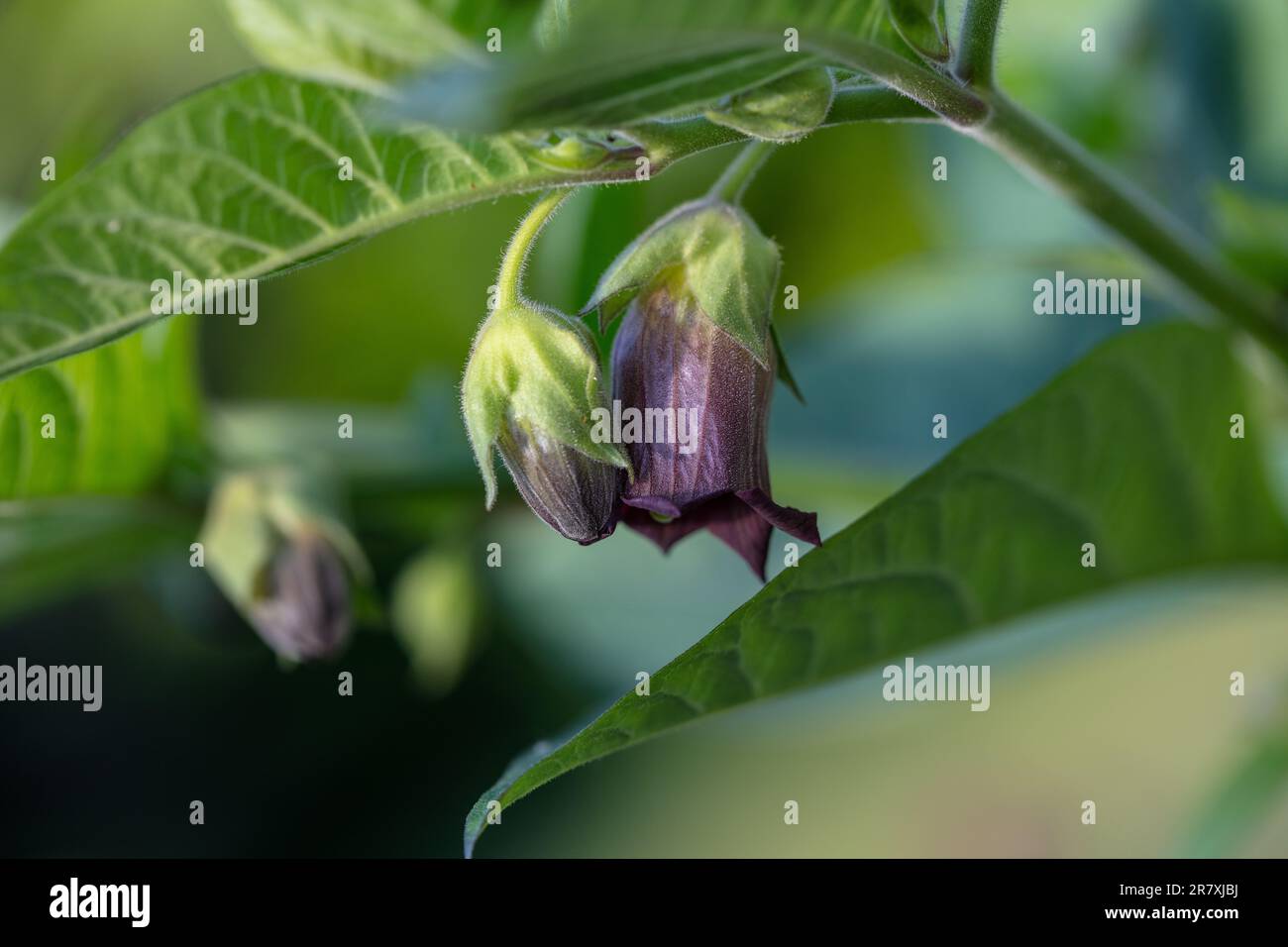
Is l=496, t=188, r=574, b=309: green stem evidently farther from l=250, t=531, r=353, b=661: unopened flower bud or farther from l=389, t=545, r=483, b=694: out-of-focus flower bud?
l=389, t=545, r=483, b=694: out-of-focus flower bud

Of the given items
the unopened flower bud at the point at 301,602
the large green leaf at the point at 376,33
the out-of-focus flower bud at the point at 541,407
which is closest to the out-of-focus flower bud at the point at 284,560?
the unopened flower bud at the point at 301,602

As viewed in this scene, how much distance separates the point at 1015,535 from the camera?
2.20 feet

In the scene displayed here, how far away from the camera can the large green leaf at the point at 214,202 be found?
0.60 metres

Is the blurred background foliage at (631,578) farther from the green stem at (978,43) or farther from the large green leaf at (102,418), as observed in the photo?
the green stem at (978,43)

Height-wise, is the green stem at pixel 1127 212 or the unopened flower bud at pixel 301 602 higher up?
the green stem at pixel 1127 212

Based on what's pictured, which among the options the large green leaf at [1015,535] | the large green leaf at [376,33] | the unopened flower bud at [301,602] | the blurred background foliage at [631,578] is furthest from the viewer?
the blurred background foliage at [631,578]

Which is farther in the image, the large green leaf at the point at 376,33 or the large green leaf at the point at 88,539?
the large green leaf at the point at 88,539

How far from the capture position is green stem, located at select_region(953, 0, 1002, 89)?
1.91 feet

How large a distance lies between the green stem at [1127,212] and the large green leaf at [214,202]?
218mm

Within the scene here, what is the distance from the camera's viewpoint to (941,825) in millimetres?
1941

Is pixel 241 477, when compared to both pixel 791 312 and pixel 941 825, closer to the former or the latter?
pixel 791 312

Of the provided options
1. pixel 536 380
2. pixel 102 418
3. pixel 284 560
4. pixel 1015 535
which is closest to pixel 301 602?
pixel 284 560

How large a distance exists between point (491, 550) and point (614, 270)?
2.39ft
